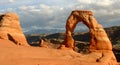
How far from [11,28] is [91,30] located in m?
10.5

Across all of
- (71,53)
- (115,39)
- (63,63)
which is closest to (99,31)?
(71,53)

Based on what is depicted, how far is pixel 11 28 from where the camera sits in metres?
45.6

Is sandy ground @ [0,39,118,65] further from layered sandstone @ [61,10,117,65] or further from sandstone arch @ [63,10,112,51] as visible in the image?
sandstone arch @ [63,10,112,51]

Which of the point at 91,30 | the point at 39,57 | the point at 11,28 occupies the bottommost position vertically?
the point at 11,28

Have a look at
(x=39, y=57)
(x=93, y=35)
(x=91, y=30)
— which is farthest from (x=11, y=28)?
(x=39, y=57)

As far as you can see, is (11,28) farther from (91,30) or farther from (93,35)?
Result: (93,35)

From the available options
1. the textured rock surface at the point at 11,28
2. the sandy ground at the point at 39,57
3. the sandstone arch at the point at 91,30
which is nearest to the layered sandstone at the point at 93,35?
the sandstone arch at the point at 91,30

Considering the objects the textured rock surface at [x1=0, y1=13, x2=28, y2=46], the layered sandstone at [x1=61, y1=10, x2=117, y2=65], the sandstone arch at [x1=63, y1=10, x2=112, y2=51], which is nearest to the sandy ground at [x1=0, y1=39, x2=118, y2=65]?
the layered sandstone at [x1=61, y1=10, x2=117, y2=65]

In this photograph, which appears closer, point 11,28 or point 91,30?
point 91,30

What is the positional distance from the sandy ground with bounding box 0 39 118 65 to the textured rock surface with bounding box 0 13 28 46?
6058 millimetres

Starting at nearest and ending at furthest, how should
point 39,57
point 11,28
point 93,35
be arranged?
point 39,57, point 93,35, point 11,28

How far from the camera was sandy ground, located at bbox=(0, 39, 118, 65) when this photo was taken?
99.3ft

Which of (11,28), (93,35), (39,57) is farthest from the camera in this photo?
(11,28)

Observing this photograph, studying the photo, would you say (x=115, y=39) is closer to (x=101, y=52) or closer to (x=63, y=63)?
(x=101, y=52)
